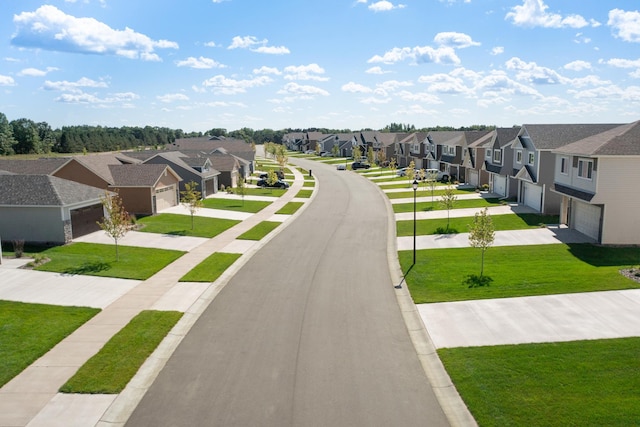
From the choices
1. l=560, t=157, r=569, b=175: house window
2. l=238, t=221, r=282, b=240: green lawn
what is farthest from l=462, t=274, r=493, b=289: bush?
l=238, t=221, r=282, b=240: green lawn

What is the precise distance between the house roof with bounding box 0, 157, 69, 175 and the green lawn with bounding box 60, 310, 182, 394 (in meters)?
31.1

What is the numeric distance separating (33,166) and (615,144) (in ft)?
155

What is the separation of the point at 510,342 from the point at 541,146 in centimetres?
2823

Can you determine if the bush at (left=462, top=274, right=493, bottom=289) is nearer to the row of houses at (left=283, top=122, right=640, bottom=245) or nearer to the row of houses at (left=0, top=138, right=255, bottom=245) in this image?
the row of houses at (left=283, top=122, right=640, bottom=245)

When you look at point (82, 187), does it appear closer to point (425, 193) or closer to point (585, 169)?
point (585, 169)

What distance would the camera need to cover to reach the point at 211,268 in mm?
27219

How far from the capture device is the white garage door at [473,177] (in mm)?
59278

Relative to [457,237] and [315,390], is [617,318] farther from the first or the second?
[457,237]

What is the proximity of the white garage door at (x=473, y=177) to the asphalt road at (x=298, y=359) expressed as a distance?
3464 centimetres

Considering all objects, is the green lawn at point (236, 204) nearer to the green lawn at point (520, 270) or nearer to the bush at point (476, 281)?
the green lawn at point (520, 270)

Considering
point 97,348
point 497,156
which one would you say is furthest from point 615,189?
point 97,348

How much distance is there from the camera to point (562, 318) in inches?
732

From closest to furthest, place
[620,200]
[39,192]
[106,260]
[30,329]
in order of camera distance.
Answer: [30,329], [106,260], [620,200], [39,192]

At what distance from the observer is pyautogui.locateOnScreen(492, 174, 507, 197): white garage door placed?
163ft
